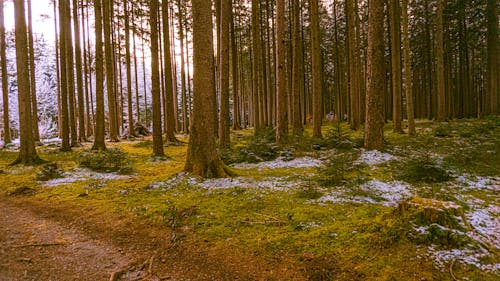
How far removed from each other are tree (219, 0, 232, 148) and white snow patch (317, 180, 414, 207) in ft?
23.9

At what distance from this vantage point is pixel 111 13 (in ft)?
70.9

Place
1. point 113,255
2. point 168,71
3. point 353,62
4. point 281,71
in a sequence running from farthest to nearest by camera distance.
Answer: point 353,62
point 168,71
point 281,71
point 113,255

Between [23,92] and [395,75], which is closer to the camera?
[23,92]

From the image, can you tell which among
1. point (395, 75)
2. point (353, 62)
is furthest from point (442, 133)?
point (353, 62)

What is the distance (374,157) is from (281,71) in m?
5.24

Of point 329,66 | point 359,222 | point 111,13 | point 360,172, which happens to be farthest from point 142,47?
point 359,222

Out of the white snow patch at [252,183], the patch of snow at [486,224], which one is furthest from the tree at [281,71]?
the patch of snow at [486,224]

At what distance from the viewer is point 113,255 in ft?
13.5

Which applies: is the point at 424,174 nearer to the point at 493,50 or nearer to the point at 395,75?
the point at 395,75

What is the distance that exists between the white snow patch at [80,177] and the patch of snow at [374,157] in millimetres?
7299

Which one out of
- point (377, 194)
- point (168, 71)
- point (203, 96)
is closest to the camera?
point (377, 194)

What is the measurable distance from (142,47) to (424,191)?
30.2m

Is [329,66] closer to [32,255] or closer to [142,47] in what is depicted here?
[142,47]

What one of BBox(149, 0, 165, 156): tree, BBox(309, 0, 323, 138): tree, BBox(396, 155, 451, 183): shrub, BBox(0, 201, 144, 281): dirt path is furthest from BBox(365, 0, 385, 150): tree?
BBox(0, 201, 144, 281): dirt path
